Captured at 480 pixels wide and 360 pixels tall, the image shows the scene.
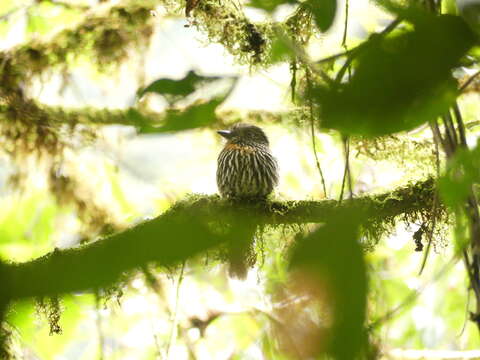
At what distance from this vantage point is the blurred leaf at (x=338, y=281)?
0.41 m

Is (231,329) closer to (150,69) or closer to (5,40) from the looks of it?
(150,69)

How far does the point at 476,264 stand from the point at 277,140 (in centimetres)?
420

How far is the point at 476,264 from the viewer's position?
946 millimetres

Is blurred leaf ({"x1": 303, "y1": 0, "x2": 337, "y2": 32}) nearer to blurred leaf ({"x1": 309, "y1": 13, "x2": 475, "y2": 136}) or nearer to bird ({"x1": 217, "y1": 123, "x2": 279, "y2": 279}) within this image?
blurred leaf ({"x1": 309, "y1": 13, "x2": 475, "y2": 136})

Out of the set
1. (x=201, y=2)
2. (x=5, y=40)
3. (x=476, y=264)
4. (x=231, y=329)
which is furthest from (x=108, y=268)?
(x=5, y=40)

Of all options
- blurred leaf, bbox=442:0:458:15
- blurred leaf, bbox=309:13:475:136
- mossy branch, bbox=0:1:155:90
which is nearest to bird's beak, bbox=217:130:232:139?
mossy branch, bbox=0:1:155:90

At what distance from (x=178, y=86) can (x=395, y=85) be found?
0.25m

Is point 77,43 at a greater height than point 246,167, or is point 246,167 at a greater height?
point 77,43

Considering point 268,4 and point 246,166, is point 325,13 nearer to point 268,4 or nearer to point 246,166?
point 268,4

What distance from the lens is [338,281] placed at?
414mm

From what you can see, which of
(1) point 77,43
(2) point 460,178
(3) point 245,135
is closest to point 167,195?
(3) point 245,135

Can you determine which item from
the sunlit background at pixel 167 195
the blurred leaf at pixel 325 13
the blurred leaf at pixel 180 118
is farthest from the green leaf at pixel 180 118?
the sunlit background at pixel 167 195

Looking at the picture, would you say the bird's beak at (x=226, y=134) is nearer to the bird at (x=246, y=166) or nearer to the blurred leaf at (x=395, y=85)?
the bird at (x=246, y=166)

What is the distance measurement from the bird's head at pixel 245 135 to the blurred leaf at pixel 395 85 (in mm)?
3678
